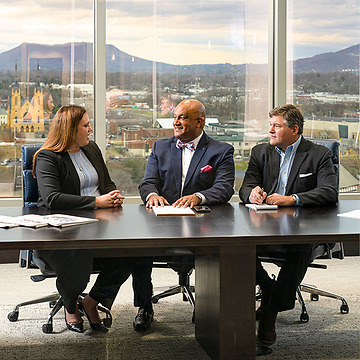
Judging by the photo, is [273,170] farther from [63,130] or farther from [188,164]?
[63,130]

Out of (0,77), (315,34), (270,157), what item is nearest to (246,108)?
(315,34)

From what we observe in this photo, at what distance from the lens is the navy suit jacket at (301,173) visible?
359cm

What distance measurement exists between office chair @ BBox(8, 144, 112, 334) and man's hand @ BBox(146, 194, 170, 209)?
65 cm

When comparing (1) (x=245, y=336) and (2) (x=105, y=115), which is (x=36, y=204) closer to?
(1) (x=245, y=336)

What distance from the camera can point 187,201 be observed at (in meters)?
3.38

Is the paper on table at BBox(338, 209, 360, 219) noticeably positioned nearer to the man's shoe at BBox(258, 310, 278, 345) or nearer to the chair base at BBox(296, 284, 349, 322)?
the chair base at BBox(296, 284, 349, 322)

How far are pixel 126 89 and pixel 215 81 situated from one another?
814 millimetres

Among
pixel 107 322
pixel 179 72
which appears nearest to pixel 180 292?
pixel 107 322

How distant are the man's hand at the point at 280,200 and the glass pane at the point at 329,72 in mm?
2302

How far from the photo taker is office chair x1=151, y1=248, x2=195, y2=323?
8.63ft

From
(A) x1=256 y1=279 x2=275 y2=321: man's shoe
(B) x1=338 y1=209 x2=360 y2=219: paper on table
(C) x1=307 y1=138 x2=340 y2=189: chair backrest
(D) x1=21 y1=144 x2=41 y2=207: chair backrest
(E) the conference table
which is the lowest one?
(A) x1=256 y1=279 x2=275 y2=321: man's shoe

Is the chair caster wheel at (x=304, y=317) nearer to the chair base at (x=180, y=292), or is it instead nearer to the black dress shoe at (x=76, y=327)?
the chair base at (x=180, y=292)

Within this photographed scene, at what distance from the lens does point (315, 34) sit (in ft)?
18.1

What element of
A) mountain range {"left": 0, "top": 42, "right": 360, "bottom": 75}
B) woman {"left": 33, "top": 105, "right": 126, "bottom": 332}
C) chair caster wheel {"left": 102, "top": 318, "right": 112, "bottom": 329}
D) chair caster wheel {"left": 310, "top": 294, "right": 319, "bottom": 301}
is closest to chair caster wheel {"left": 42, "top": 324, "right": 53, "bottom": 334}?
woman {"left": 33, "top": 105, "right": 126, "bottom": 332}
